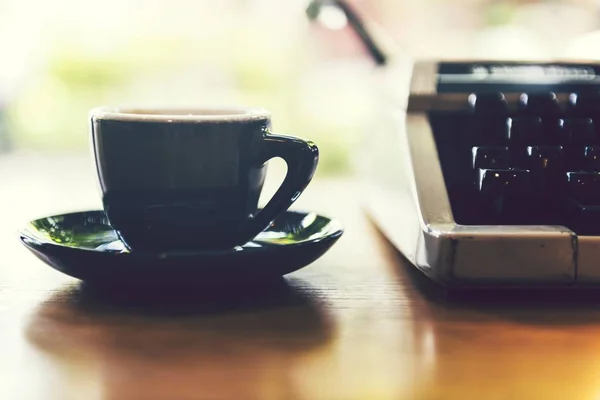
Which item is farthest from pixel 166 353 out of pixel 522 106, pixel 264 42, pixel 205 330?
pixel 264 42

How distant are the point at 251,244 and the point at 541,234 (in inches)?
8.3

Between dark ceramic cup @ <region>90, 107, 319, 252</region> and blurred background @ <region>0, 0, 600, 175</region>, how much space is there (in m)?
0.71

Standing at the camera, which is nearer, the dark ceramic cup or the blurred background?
the dark ceramic cup

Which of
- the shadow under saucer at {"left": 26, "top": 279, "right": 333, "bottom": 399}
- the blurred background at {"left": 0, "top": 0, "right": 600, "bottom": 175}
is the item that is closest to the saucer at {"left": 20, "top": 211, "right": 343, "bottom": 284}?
the shadow under saucer at {"left": 26, "top": 279, "right": 333, "bottom": 399}

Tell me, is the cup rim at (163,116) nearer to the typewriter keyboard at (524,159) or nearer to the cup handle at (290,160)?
the cup handle at (290,160)

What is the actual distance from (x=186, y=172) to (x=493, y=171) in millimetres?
200

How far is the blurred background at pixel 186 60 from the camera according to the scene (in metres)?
1.22

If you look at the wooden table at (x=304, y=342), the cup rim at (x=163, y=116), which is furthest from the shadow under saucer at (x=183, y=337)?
the cup rim at (x=163, y=116)

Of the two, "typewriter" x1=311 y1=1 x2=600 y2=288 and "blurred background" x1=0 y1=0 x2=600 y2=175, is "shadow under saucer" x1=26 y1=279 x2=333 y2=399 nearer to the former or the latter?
"typewriter" x1=311 y1=1 x2=600 y2=288

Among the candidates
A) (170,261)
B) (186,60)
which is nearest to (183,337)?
(170,261)

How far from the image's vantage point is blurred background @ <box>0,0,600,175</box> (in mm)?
1224

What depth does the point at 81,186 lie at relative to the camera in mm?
930

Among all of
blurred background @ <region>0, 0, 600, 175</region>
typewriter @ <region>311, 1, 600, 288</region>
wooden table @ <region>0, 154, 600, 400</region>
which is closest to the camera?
wooden table @ <region>0, 154, 600, 400</region>

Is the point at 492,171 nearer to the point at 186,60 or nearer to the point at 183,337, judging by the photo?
the point at 183,337
